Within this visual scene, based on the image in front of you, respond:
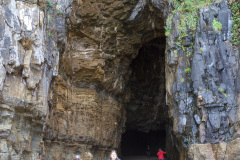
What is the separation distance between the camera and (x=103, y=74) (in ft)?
65.4

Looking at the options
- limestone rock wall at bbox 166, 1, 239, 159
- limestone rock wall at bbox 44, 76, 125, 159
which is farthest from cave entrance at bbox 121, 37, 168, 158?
Result: limestone rock wall at bbox 166, 1, 239, 159

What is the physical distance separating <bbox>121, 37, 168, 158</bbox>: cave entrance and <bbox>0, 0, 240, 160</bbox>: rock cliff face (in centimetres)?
32

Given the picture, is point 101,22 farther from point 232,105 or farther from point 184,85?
point 232,105

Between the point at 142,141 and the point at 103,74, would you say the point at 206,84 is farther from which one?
the point at 142,141

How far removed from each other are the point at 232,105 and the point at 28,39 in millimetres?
8677

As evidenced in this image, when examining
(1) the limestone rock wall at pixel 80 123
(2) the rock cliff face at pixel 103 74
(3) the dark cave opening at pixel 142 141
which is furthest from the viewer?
(3) the dark cave opening at pixel 142 141

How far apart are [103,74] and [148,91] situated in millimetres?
6635

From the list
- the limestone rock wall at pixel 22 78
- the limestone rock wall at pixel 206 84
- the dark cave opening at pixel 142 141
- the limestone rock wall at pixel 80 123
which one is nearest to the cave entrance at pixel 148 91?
the dark cave opening at pixel 142 141

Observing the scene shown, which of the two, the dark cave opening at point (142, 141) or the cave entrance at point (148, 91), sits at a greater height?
the cave entrance at point (148, 91)

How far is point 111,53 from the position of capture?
20.1 meters

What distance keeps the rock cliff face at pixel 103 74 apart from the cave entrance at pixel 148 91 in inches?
12.7

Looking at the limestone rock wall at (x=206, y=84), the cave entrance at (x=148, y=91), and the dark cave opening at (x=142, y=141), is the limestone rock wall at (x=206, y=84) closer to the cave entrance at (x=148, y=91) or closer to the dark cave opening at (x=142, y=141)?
the cave entrance at (x=148, y=91)

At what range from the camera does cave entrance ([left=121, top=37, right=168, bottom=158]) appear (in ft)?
81.1

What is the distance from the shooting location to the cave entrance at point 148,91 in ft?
81.1
